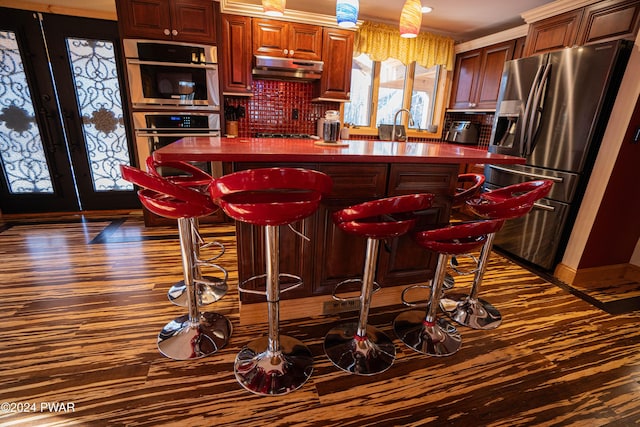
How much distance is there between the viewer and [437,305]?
5.61ft

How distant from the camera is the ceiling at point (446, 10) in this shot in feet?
10.5

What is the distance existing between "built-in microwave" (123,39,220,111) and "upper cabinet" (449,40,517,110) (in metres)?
3.43

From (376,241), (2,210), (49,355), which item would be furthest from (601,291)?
(2,210)

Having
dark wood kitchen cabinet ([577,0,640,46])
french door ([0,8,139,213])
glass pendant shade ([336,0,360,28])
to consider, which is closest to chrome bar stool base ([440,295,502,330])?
glass pendant shade ([336,0,360,28])

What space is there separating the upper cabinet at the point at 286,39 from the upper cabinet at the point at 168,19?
1.82ft

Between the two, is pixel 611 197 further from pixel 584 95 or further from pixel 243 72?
pixel 243 72

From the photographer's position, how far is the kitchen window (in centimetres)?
429

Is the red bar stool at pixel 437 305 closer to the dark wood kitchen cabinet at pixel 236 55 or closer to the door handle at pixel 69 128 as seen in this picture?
the dark wood kitchen cabinet at pixel 236 55

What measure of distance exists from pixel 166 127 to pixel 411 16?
99.3 inches

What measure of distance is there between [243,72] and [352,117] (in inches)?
67.5

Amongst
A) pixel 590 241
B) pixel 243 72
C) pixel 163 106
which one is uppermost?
pixel 243 72

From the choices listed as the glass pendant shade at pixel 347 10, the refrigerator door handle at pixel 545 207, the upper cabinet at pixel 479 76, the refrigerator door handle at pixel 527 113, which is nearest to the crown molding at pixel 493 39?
the upper cabinet at pixel 479 76

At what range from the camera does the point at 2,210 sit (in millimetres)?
3502

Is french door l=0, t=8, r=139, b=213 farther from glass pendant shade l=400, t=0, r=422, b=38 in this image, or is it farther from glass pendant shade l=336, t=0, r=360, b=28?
Result: glass pendant shade l=400, t=0, r=422, b=38
